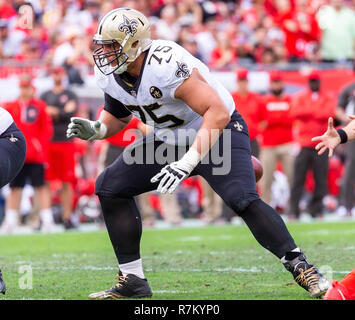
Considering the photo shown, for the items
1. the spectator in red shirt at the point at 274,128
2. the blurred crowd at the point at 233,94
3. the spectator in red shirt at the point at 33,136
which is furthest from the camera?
the spectator in red shirt at the point at 274,128

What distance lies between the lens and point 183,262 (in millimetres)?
6445

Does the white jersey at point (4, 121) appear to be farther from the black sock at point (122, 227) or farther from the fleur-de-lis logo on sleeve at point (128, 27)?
the fleur-de-lis logo on sleeve at point (128, 27)

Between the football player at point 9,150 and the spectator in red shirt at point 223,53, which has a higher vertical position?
the spectator in red shirt at point 223,53

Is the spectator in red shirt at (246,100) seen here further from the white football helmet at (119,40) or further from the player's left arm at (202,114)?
the player's left arm at (202,114)

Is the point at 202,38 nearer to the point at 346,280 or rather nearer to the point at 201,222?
the point at 201,222

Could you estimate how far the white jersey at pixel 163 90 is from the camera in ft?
14.7

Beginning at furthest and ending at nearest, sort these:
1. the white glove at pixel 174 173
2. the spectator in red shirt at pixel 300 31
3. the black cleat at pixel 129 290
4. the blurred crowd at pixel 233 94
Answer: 1. the spectator in red shirt at pixel 300 31
2. the blurred crowd at pixel 233 94
3. the black cleat at pixel 129 290
4. the white glove at pixel 174 173

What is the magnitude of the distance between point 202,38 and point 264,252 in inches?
299

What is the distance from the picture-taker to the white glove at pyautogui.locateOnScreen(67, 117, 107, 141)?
4.89m

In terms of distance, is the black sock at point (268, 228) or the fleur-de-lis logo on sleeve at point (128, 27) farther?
the fleur-de-lis logo on sleeve at point (128, 27)

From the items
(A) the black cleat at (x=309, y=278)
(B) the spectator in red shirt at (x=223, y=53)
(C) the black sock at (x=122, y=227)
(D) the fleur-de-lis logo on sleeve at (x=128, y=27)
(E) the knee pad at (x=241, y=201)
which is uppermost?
(B) the spectator in red shirt at (x=223, y=53)

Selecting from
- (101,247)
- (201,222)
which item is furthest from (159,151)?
(201,222)

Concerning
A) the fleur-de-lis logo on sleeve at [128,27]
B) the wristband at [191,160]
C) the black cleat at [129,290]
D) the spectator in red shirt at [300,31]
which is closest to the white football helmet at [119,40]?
the fleur-de-lis logo on sleeve at [128,27]

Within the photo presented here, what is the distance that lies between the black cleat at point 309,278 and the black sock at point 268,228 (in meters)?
0.08
